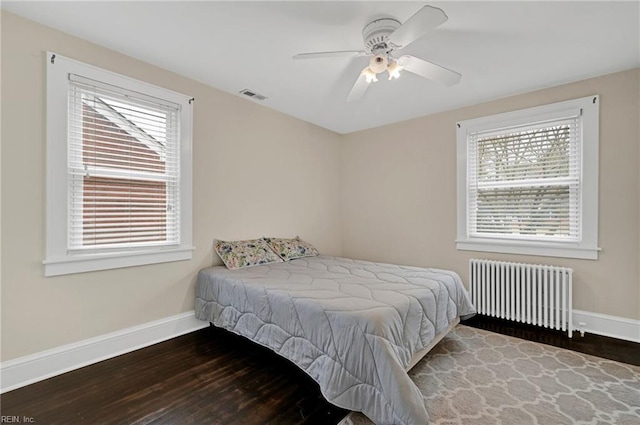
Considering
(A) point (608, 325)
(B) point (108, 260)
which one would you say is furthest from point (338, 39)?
(A) point (608, 325)

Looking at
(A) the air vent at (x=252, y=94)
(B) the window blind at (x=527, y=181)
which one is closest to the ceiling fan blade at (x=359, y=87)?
(A) the air vent at (x=252, y=94)

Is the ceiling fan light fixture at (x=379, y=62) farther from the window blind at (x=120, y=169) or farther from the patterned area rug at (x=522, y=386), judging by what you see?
the patterned area rug at (x=522, y=386)

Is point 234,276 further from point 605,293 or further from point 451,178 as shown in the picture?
point 605,293

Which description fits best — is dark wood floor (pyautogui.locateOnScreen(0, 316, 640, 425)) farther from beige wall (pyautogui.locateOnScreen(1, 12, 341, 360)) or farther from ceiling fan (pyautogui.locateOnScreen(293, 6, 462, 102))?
ceiling fan (pyautogui.locateOnScreen(293, 6, 462, 102))

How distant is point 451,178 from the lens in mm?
3588

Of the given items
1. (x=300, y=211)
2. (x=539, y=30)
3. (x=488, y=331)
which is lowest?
(x=488, y=331)

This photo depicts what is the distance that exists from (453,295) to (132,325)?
2.76 meters

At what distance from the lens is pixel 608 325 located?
2.70 metres

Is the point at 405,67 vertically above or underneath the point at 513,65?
underneath

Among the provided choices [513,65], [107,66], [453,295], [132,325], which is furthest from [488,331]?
[107,66]

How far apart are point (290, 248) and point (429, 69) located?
7.81 ft

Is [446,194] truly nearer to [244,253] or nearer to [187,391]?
[244,253]

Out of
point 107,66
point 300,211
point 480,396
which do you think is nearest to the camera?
point 480,396

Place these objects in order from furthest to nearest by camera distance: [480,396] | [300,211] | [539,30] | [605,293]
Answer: [300,211] < [605,293] < [539,30] < [480,396]
